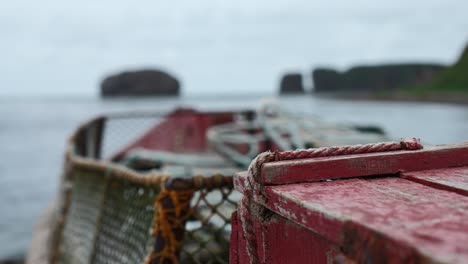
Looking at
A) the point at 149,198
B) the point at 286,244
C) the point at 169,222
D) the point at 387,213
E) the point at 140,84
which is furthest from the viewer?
the point at 140,84

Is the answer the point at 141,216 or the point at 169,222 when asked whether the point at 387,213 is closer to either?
the point at 169,222

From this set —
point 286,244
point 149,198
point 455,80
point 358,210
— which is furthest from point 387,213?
point 455,80

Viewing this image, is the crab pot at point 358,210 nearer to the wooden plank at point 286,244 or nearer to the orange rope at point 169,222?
the wooden plank at point 286,244

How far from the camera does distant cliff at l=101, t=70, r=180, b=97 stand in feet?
431

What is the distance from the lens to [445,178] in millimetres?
1361

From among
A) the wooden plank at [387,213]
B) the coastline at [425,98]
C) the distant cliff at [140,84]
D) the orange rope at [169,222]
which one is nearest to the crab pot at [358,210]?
the wooden plank at [387,213]

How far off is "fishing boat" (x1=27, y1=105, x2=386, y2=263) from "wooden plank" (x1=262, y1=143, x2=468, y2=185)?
0.90 meters

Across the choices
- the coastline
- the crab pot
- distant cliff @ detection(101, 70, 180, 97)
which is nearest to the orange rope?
the crab pot

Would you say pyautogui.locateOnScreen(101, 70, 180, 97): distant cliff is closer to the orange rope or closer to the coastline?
the coastline

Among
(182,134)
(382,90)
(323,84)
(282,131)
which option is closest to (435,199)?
(282,131)

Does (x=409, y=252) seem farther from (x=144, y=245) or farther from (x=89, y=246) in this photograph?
(x=89, y=246)

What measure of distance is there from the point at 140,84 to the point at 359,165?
134 m

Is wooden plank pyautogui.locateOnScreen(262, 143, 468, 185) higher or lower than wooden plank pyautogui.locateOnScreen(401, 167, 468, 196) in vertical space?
higher

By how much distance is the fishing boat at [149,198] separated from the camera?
230 cm
